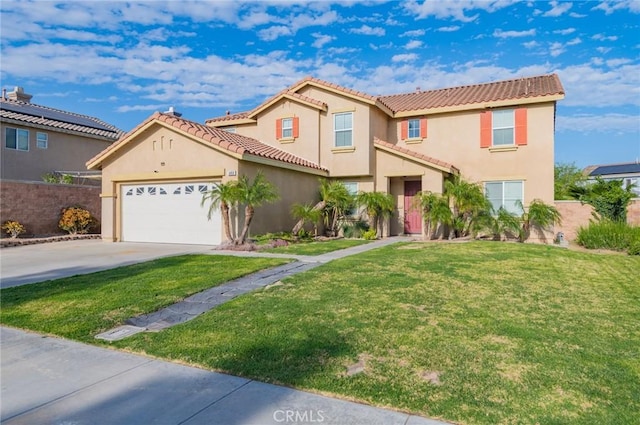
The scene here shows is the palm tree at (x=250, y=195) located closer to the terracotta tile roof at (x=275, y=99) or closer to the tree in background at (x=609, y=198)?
the terracotta tile roof at (x=275, y=99)

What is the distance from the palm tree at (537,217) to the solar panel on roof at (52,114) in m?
26.7

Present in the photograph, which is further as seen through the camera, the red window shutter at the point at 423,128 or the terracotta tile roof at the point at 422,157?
the red window shutter at the point at 423,128

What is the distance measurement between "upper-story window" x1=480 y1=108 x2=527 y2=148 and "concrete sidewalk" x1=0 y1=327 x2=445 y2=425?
16.2 m

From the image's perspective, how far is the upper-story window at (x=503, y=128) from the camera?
16.8m

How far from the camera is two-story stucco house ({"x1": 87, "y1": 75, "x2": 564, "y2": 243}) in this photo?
1529cm

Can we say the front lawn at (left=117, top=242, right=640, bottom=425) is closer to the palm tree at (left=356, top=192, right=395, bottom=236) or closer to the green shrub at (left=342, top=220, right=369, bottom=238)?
the palm tree at (left=356, top=192, right=395, bottom=236)

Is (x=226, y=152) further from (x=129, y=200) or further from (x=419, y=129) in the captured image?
(x=419, y=129)

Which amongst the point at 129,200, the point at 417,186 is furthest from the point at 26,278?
A: the point at 417,186

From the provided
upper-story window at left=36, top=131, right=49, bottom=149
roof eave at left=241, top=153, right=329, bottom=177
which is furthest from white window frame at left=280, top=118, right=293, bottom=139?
upper-story window at left=36, top=131, right=49, bottom=149

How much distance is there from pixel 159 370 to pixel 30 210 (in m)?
16.9

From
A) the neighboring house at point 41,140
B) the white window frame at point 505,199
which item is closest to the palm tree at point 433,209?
the white window frame at point 505,199

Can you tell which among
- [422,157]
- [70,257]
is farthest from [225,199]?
[422,157]

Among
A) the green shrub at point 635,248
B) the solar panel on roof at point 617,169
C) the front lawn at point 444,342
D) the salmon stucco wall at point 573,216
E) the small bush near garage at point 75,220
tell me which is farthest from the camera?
the solar panel on roof at point 617,169

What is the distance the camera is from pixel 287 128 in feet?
63.3
